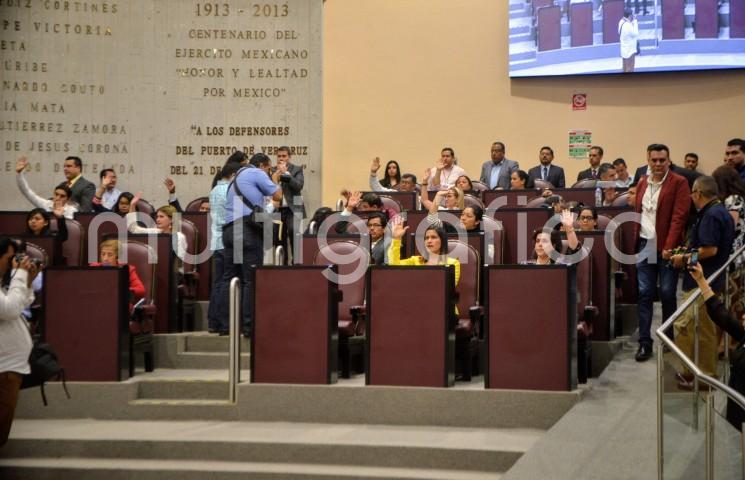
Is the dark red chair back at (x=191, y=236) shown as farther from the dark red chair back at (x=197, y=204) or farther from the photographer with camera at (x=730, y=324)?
the photographer with camera at (x=730, y=324)

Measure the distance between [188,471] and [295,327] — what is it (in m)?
1.23

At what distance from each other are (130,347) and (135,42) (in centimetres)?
586

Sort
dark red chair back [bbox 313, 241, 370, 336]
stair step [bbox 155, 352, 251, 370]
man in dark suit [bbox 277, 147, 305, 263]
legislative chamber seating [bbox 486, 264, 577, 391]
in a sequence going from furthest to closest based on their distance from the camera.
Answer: man in dark suit [bbox 277, 147, 305, 263], stair step [bbox 155, 352, 251, 370], dark red chair back [bbox 313, 241, 370, 336], legislative chamber seating [bbox 486, 264, 577, 391]

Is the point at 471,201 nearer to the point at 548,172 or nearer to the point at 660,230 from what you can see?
the point at 548,172

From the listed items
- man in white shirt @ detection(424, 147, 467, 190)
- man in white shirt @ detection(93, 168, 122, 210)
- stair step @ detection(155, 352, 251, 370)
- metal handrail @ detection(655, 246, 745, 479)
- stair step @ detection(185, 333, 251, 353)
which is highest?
man in white shirt @ detection(424, 147, 467, 190)

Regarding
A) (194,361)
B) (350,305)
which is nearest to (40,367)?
(194,361)

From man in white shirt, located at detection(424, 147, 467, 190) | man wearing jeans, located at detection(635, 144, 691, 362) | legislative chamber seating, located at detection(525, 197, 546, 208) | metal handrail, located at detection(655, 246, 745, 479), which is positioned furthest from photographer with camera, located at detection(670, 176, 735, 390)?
man in white shirt, located at detection(424, 147, 467, 190)

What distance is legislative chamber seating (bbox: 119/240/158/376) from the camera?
722cm

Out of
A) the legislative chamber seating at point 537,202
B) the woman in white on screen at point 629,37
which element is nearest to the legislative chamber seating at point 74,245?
the legislative chamber seating at point 537,202

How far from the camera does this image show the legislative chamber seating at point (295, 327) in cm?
653

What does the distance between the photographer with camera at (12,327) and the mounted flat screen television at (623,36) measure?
755 centimetres

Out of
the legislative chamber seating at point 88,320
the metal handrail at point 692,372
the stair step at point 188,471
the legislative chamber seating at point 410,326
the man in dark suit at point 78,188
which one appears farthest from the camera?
the man in dark suit at point 78,188

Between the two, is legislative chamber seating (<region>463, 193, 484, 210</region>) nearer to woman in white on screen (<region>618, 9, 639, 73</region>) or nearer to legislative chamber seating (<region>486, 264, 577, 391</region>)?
legislative chamber seating (<region>486, 264, 577, 391</region>)

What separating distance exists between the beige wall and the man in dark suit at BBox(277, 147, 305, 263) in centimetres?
190
